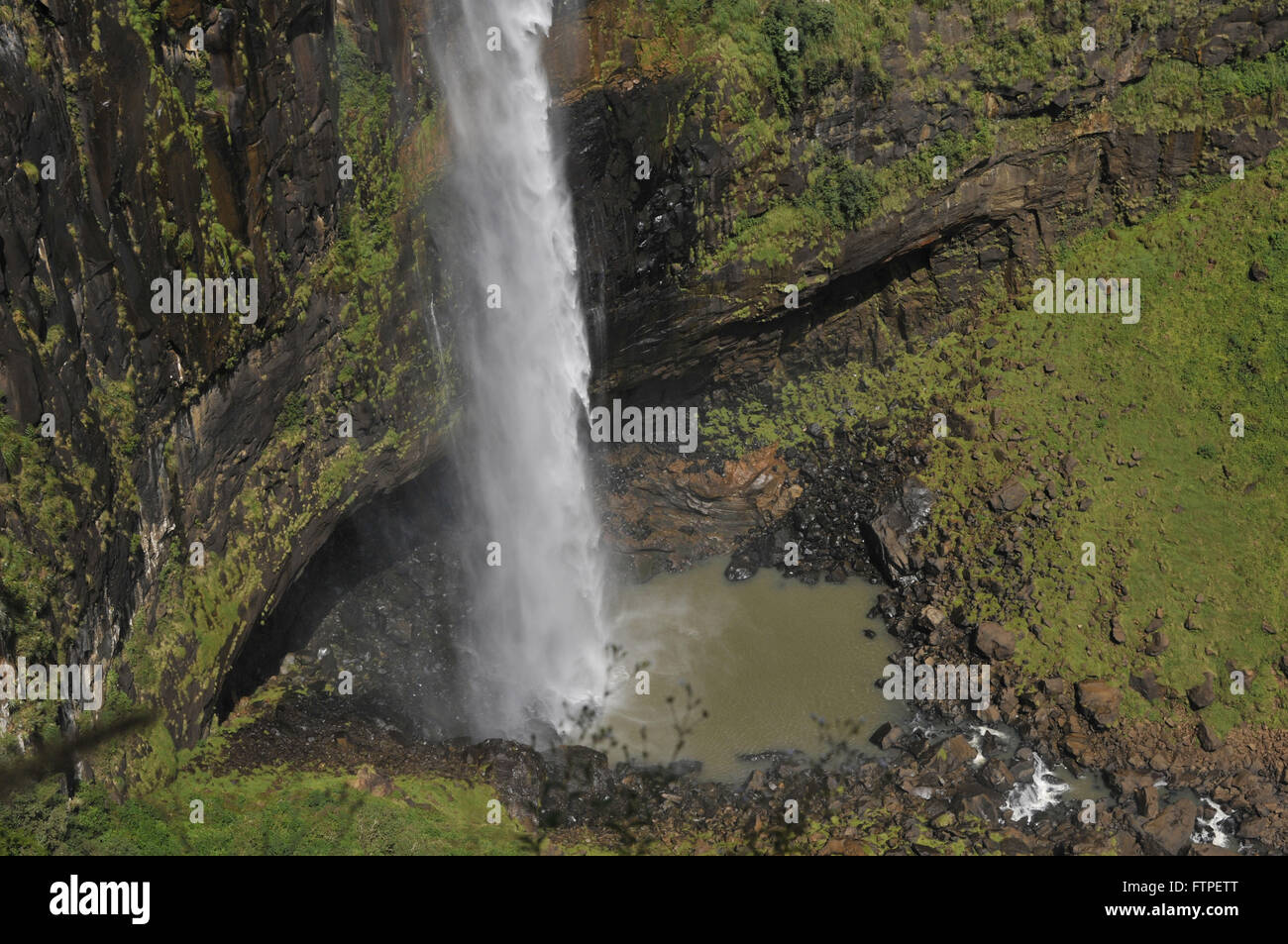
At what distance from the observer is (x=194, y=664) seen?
19953mm

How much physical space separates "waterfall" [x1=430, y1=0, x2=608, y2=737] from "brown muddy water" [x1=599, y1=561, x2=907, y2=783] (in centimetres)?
111

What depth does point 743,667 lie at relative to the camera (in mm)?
25391

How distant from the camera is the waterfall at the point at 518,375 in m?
23.4

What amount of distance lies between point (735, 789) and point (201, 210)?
43.7 feet

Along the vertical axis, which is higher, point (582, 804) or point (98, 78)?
point (98, 78)

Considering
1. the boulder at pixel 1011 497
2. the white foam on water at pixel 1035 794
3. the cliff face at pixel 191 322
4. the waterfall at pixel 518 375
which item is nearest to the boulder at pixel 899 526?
the boulder at pixel 1011 497

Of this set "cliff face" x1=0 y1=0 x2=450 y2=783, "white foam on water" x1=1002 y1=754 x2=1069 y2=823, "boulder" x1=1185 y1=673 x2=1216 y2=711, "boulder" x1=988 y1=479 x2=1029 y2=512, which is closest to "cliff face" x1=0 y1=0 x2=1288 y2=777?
"cliff face" x1=0 y1=0 x2=450 y2=783

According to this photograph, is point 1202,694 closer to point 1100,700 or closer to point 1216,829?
point 1100,700

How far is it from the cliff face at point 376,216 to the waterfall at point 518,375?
61 cm

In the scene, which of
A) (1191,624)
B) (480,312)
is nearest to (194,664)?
(480,312)

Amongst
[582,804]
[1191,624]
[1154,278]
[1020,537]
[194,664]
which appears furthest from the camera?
[1154,278]

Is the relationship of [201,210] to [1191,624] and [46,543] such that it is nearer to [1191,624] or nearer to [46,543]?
[46,543]

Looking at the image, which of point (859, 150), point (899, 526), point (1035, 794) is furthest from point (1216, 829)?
point (859, 150)

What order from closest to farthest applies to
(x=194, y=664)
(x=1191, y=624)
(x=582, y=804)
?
1. (x=194, y=664)
2. (x=582, y=804)
3. (x=1191, y=624)
